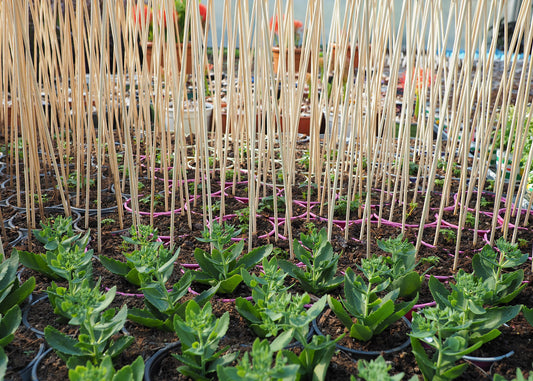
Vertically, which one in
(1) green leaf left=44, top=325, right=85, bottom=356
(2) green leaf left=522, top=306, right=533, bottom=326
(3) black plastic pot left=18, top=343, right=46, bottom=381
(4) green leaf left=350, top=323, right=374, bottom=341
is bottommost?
(3) black plastic pot left=18, top=343, right=46, bottom=381

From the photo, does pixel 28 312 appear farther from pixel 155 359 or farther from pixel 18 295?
pixel 155 359

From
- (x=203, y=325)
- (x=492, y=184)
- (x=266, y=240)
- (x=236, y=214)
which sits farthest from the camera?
(x=492, y=184)

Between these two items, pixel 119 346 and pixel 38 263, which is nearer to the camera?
pixel 119 346

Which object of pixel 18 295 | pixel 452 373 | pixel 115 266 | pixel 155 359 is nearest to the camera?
pixel 452 373

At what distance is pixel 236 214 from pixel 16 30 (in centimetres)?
88

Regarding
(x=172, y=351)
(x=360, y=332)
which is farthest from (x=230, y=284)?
(x=360, y=332)

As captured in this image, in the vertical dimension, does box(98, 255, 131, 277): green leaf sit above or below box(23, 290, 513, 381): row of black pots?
above

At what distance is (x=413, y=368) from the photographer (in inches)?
37.9

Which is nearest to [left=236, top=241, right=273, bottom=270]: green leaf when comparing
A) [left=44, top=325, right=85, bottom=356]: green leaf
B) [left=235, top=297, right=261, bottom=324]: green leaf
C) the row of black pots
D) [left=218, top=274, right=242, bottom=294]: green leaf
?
[left=218, top=274, right=242, bottom=294]: green leaf

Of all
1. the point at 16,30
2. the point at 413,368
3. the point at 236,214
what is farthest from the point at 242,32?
the point at 413,368

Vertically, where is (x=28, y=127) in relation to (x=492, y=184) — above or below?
above

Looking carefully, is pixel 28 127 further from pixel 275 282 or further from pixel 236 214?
pixel 275 282

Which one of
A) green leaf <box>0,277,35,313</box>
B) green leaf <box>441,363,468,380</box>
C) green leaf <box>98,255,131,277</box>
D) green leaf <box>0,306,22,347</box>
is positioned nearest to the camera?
green leaf <box>441,363,468,380</box>

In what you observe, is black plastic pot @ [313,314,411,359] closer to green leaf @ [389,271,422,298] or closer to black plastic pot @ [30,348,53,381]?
green leaf @ [389,271,422,298]
